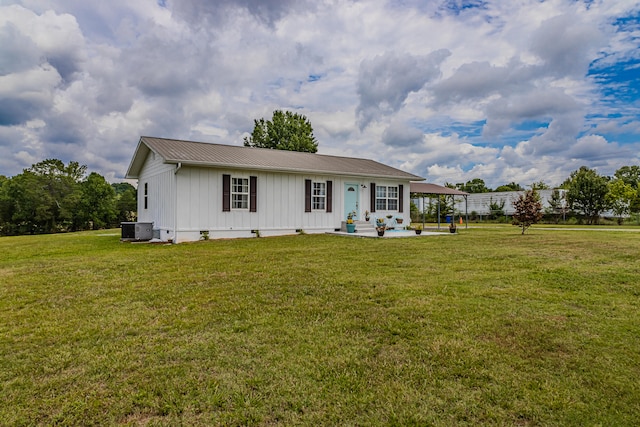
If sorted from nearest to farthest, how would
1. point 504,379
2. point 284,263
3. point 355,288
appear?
point 504,379, point 355,288, point 284,263

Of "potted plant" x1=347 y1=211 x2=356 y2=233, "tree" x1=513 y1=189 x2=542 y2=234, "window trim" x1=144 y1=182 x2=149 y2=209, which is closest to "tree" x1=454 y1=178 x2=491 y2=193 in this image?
"tree" x1=513 y1=189 x2=542 y2=234

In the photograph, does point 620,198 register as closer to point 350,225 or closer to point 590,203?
point 590,203

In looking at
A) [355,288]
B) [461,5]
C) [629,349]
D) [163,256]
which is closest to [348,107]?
[461,5]

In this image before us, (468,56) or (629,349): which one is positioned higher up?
(468,56)

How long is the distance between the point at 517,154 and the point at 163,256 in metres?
23.5

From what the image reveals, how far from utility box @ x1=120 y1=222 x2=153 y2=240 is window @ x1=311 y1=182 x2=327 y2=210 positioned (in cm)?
671

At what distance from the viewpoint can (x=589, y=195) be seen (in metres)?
27.7

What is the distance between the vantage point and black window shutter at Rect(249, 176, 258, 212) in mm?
13578

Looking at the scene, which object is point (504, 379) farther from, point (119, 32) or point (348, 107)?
point (348, 107)

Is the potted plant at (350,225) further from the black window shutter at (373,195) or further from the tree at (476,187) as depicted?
the tree at (476,187)

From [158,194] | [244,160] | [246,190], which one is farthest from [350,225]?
[158,194]

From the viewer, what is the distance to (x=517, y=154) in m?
24.0

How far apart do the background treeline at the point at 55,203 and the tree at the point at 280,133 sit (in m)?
13.6

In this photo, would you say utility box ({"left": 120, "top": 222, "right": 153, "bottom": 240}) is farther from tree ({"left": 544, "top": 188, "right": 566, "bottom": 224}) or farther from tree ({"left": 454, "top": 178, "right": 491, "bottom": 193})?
tree ({"left": 454, "top": 178, "right": 491, "bottom": 193})
